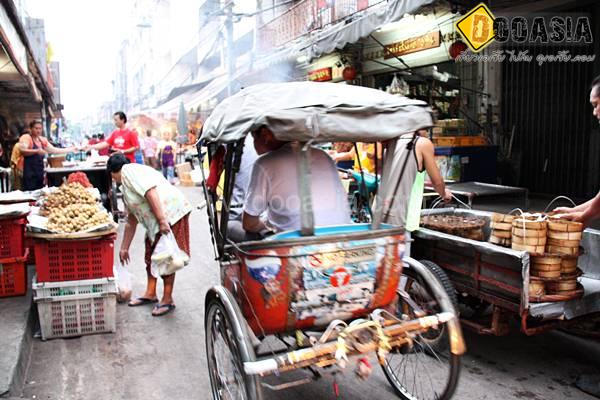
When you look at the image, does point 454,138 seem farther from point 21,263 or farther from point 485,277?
point 21,263

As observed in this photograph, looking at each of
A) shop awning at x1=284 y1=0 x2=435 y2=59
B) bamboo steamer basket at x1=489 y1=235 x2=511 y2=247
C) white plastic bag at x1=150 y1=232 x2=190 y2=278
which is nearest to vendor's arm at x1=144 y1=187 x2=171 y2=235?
white plastic bag at x1=150 y1=232 x2=190 y2=278

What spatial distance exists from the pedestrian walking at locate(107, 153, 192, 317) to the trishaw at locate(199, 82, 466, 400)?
189cm

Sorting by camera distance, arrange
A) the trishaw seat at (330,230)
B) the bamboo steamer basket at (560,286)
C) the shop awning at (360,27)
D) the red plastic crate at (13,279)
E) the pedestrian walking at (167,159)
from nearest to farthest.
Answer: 1. the trishaw seat at (330,230)
2. the bamboo steamer basket at (560,286)
3. the red plastic crate at (13,279)
4. the shop awning at (360,27)
5. the pedestrian walking at (167,159)

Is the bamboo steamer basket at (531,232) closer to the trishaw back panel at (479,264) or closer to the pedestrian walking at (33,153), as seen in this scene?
the trishaw back panel at (479,264)

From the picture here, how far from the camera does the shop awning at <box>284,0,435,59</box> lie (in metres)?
7.63

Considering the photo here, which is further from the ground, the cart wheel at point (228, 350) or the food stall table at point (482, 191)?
the food stall table at point (482, 191)

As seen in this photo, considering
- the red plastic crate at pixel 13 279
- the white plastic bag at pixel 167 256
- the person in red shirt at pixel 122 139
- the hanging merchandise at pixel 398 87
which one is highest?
the hanging merchandise at pixel 398 87

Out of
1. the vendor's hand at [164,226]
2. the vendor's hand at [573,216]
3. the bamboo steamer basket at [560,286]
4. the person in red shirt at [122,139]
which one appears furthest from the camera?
the person in red shirt at [122,139]

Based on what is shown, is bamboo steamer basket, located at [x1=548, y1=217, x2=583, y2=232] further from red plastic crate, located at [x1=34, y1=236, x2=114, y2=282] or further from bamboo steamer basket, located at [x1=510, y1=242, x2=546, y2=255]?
red plastic crate, located at [x1=34, y1=236, x2=114, y2=282]

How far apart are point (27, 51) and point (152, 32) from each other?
52089 mm

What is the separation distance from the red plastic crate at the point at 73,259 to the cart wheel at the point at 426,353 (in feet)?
8.81

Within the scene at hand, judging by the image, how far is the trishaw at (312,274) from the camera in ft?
8.74

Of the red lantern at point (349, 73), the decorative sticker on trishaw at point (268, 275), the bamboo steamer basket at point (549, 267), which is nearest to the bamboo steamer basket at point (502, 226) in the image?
the bamboo steamer basket at point (549, 267)

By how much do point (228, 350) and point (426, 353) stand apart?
1.68 metres
